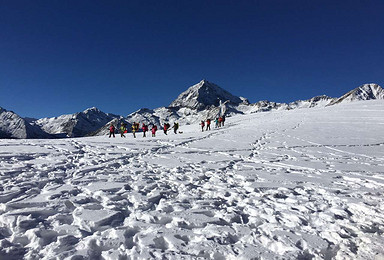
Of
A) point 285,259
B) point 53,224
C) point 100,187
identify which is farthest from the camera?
point 100,187

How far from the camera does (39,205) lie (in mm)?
4785

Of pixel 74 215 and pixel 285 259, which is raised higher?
pixel 74 215

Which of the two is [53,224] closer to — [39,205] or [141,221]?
[39,205]

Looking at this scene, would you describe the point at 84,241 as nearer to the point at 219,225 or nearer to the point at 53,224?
the point at 53,224

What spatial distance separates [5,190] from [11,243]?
294cm

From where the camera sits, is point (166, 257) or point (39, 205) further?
point (39, 205)

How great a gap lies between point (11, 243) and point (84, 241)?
1.05m

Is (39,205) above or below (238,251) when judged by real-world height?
above

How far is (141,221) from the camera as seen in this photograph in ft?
13.9

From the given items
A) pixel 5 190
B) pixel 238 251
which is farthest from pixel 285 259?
pixel 5 190

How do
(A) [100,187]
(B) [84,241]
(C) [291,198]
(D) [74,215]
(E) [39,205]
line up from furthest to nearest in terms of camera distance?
(A) [100,187] → (C) [291,198] → (E) [39,205] → (D) [74,215] → (B) [84,241]

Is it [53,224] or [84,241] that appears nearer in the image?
[84,241]

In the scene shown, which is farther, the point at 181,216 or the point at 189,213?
the point at 189,213

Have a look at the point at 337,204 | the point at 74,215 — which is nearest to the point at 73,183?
the point at 74,215
